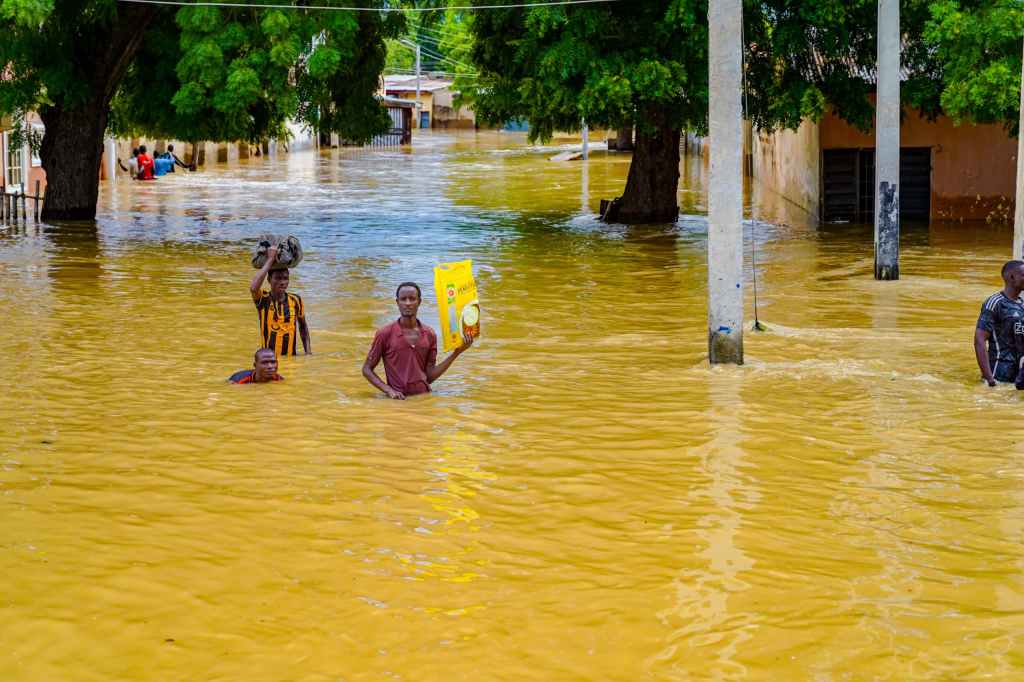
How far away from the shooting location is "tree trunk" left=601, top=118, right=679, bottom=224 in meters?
30.7

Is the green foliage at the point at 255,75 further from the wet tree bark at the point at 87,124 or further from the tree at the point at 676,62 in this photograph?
the tree at the point at 676,62

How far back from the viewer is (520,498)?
8734 mm

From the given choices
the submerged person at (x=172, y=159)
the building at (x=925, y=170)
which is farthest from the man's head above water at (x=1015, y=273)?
the submerged person at (x=172, y=159)

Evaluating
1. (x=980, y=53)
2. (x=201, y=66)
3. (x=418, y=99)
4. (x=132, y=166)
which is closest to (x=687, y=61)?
(x=980, y=53)

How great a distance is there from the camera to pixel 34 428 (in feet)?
34.9

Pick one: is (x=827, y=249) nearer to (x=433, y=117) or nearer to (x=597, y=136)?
(x=597, y=136)

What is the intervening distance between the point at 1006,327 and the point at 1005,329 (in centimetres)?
2

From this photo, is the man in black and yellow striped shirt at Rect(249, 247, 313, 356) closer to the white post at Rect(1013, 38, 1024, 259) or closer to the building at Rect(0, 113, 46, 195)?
the white post at Rect(1013, 38, 1024, 259)

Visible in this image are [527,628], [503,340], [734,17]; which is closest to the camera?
[527,628]

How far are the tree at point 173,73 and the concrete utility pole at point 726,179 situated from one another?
12.5m

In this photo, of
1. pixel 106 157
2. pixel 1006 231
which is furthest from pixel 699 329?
pixel 106 157

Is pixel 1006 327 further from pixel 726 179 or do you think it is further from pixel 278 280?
pixel 278 280

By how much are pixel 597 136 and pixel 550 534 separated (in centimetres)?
8811

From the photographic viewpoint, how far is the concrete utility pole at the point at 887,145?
20.1m
